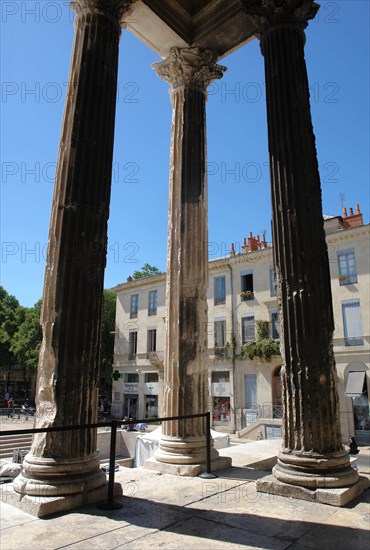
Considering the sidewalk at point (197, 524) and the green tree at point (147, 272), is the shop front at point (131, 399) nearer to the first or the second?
the green tree at point (147, 272)

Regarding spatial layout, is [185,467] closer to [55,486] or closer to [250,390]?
[55,486]

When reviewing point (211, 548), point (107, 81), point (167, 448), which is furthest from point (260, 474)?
point (107, 81)

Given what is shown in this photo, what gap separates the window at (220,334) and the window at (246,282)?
2.62 metres

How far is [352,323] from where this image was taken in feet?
70.8

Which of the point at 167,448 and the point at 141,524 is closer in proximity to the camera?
the point at 141,524

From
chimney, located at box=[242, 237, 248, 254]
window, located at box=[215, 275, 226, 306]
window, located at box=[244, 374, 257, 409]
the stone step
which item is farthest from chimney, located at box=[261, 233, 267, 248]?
the stone step

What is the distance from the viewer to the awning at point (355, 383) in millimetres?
20500

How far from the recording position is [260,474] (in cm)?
626

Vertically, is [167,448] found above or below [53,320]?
below

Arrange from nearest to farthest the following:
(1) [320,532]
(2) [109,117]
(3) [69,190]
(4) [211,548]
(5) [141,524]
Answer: (4) [211,548] < (1) [320,532] < (5) [141,524] < (3) [69,190] < (2) [109,117]

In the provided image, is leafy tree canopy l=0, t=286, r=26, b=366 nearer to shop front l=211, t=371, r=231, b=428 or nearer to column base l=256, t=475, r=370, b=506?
shop front l=211, t=371, r=231, b=428

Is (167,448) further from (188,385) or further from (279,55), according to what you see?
(279,55)

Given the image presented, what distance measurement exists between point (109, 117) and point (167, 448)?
16.6 feet

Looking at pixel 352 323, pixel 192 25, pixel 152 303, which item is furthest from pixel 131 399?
pixel 192 25
